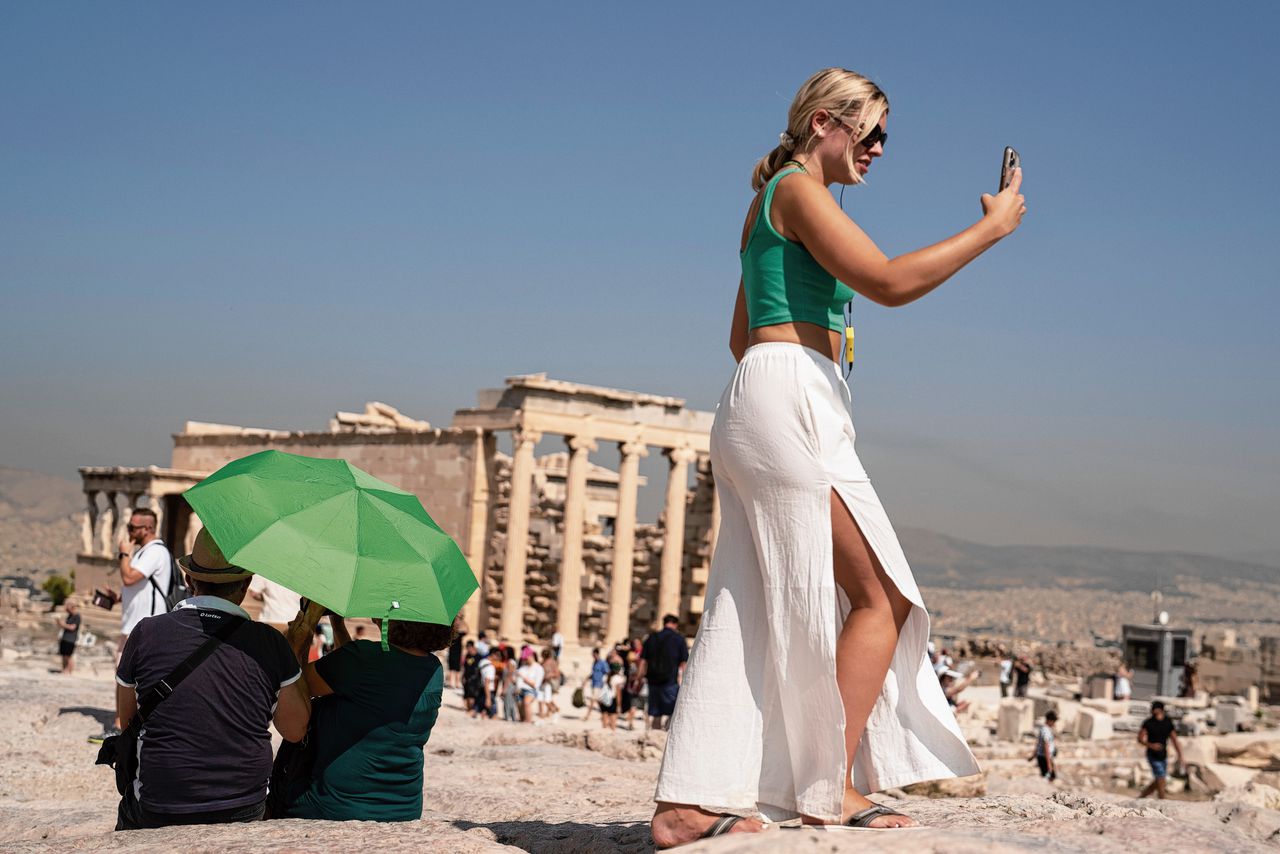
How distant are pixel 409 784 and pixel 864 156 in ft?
8.01

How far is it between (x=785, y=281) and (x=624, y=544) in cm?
2568

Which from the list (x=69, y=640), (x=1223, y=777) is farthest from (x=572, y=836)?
(x=1223, y=777)

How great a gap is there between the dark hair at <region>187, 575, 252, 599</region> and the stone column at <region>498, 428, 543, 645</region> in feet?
78.3

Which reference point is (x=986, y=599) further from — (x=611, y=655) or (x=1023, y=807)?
(x=1023, y=807)

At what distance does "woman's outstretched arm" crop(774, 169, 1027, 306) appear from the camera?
3422 millimetres

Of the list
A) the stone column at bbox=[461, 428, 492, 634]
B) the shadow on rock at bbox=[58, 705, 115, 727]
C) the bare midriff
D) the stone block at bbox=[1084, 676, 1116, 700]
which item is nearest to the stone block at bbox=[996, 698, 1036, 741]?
the stone block at bbox=[1084, 676, 1116, 700]

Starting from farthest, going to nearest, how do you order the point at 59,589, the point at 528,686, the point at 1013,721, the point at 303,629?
1. the point at 59,589
2. the point at 1013,721
3. the point at 528,686
4. the point at 303,629

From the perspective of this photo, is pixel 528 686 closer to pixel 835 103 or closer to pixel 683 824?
pixel 683 824

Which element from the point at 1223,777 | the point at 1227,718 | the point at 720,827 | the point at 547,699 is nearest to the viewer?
the point at 720,827

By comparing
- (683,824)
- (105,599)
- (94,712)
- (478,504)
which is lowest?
(94,712)

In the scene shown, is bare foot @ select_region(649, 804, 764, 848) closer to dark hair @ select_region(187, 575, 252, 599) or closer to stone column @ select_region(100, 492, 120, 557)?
dark hair @ select_region(187, 575, 252, 599)

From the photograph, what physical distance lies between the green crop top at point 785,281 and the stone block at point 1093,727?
1950 cm

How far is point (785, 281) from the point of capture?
12.0 feet

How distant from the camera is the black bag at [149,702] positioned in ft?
13.6
